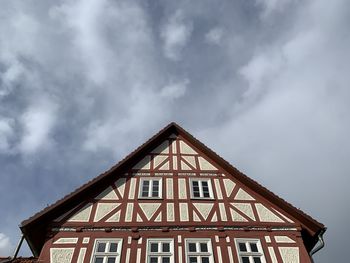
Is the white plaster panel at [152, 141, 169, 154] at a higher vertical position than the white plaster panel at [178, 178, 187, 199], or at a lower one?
higher

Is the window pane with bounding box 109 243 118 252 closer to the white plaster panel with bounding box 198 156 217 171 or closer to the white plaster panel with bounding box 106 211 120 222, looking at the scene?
the white plaster panel with bounding box 106 211 120 222

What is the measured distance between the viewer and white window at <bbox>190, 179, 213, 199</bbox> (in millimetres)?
12766

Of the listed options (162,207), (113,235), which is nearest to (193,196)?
(162,207)

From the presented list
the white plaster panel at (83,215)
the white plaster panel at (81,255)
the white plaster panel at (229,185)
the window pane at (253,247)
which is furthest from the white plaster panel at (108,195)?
the window pane at (253,247)

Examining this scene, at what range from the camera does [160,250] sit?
424 inches

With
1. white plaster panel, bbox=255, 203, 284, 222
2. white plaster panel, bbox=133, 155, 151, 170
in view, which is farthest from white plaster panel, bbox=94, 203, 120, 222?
white plaster panel, bbox=255, 203, 284, 222

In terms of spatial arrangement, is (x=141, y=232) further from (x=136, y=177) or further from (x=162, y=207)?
(x=136, y=177)

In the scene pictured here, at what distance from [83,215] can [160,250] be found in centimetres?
312

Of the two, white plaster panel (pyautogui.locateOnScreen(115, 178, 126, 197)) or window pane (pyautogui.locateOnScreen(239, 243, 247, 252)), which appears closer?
window pane (pyautogui.locateOnScreen(239, 243, 247, 252))

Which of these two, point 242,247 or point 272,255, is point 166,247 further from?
point 272,255

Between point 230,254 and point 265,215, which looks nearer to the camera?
point 230,254

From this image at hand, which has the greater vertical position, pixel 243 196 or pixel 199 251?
pixel 243 196

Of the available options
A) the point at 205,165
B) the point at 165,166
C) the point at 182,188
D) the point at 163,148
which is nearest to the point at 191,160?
the point at 205,165

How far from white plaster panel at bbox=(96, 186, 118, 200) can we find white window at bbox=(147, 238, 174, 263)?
235 centimetres
